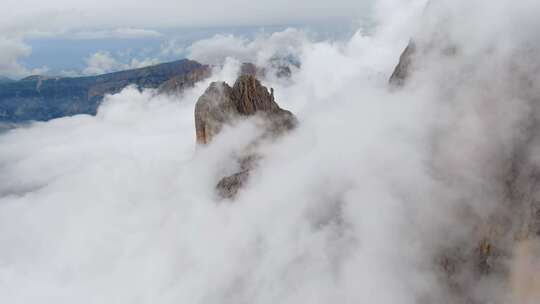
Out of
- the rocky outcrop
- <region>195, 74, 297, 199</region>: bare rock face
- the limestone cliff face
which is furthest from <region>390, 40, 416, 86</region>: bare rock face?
the rocky outcrop

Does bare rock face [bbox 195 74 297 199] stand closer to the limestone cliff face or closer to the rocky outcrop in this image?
the rocky outcrop

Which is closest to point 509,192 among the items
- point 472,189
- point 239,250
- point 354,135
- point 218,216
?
point 472,189

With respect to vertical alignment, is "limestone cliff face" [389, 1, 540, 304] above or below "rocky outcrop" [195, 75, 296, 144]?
below

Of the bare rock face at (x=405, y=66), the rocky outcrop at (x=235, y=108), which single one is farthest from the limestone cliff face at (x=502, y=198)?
the rocky outcrop at (x=235, y=108)

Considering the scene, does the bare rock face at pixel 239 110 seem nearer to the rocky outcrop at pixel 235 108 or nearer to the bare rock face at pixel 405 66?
the rocky outcrop at pixel 235 108

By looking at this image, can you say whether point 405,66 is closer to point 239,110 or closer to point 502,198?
point 502,198

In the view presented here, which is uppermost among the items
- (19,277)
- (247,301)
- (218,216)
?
(218,216)

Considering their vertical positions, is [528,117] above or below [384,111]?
below

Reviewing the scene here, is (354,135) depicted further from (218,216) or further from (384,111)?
(218,216)
